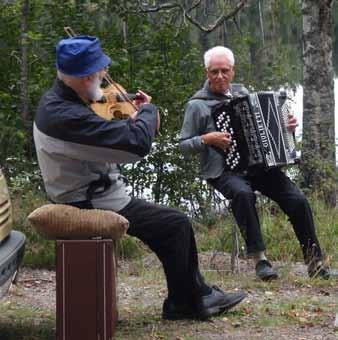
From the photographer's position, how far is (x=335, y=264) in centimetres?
773

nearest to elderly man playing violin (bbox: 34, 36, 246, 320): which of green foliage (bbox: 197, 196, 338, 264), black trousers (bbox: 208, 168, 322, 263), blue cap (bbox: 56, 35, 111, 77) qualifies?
blue cap (bbox: 56, 35, 111, 77)

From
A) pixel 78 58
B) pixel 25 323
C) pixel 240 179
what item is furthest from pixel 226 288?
pixel 78 58

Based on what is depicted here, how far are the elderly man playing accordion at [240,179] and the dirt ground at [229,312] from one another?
0.70 feet

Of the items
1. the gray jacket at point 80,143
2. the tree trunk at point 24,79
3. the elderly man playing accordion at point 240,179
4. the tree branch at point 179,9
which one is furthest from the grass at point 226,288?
the tree branch at point 179,9

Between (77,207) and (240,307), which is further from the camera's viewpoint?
(240,307)

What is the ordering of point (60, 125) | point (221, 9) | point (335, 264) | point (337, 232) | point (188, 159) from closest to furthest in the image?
1. point (60, 125)
2. point (335, 264)
3. point (337, 232)
4. point (188, 159)
5. point (221, 9)

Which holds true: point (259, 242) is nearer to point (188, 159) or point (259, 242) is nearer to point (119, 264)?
point (119, 264)

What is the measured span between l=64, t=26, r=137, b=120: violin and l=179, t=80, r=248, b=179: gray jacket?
1.70 meters

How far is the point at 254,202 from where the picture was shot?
6949 millimetres

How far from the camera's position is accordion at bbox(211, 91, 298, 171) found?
6918 mm

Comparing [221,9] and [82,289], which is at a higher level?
[221,9]

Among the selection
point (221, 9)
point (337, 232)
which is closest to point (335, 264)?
point (337, 232)

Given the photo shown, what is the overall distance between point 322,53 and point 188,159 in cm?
189

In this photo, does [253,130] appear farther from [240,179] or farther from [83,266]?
[83,266]
